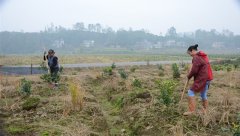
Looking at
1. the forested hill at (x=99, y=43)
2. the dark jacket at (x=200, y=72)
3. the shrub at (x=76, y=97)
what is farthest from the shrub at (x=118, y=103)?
the forested hill at (x=99, y=43)

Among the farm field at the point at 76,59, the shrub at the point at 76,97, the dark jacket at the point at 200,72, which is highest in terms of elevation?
the dark jacket at the point at 200,72

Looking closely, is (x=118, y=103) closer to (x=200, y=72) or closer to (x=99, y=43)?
(x=200, y=72)

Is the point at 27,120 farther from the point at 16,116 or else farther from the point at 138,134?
the point at 138,134

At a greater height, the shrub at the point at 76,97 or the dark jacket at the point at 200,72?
the dark jacket at the point at 200,72

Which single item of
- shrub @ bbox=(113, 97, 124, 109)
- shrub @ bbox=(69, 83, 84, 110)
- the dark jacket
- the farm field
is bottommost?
the farm field

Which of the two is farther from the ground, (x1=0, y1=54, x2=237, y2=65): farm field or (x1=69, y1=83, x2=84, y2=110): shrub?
(x1=69, y1=83, x2=84, y2=110): shrub

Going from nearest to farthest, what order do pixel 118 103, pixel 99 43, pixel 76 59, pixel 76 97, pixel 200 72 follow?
pixel 200 72, pixel 76 97, pixel 118 103, pixel 76 59, pixel 99 43

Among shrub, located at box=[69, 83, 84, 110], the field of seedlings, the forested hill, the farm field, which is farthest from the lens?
the forested hill

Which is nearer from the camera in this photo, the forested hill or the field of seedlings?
the field of seedlings

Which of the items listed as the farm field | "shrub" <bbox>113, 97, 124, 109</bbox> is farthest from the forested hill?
"shrub" <bbox>113, 97, 124, 109</bbox>

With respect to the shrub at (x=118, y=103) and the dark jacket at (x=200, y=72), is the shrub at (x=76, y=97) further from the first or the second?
the dark jacket at (x=200, y=72)

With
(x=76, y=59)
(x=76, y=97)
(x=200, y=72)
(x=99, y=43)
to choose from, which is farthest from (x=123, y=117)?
(x=99, y=43)

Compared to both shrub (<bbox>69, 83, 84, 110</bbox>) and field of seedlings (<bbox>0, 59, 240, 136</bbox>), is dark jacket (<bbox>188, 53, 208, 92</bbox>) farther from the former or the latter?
shrub (<bbox>69, 83, 84, 110</bbox>)

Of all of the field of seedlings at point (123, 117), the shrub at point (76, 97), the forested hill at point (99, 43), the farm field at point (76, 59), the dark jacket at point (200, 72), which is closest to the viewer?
the field of seedlings at point (123, 117)
